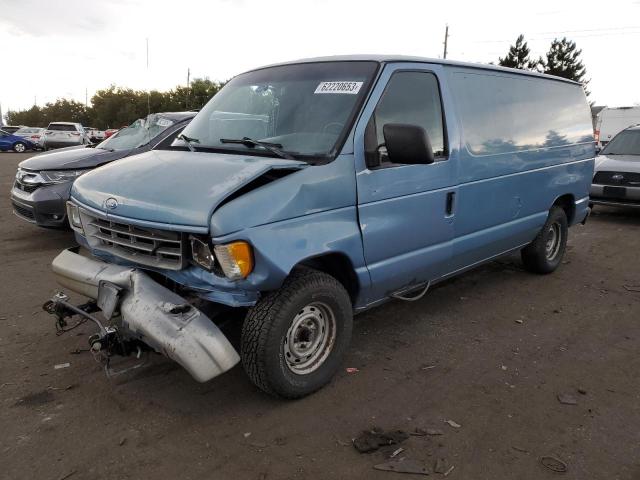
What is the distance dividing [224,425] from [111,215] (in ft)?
4.72

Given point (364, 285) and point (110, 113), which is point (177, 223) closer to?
point (364, 285)

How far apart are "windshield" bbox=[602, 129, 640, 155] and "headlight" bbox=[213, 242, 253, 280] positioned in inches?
403

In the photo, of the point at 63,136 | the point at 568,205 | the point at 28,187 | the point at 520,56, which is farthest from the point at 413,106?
the point at 520,56

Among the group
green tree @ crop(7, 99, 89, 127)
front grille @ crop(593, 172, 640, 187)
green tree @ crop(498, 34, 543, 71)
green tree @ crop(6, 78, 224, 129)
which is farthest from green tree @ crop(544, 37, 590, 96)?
green tree @ crop(7, 99, 89, 127)

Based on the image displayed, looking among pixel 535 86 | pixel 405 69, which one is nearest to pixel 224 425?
pixel 405 69

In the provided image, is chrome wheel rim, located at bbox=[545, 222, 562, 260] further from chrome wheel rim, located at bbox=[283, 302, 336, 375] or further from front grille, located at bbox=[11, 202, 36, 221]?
front grille, located at bbox=[11, 202, 36, 221]

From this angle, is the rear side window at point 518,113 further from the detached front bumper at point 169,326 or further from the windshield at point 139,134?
the windshield at point 139,134

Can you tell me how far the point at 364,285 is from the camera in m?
3.49

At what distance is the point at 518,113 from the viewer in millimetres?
4941

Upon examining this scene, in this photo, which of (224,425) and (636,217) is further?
(636,217)

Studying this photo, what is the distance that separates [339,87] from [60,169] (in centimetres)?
480

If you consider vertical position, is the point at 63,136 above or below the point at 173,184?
above

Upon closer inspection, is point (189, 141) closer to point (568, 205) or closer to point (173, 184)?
point (173, 184)

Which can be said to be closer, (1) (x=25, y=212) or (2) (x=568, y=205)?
(2) (x=568, y=205)
